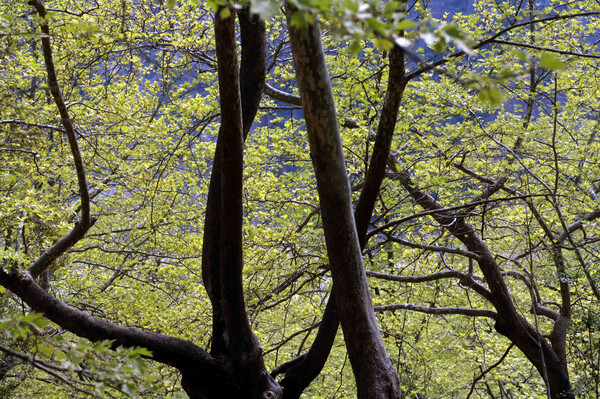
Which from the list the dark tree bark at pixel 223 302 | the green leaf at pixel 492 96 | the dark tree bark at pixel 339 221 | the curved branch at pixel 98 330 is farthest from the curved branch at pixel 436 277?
the green leaf at pixel 492 96

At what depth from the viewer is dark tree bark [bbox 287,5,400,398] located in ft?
7.82

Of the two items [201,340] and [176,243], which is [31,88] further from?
[201,340]

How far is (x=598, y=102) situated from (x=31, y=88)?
10.2 meters

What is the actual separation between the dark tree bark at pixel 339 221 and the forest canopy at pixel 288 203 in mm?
10

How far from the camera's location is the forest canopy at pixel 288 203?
232cm

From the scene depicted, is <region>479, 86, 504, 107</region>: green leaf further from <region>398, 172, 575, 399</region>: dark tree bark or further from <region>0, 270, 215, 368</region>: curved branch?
<region>398, 172, 575, 399</region>: dark tree bark

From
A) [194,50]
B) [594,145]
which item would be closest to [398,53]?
[194,50]

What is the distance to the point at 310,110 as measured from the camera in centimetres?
243

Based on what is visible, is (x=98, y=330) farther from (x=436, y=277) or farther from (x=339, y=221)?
(x=436, y=277)

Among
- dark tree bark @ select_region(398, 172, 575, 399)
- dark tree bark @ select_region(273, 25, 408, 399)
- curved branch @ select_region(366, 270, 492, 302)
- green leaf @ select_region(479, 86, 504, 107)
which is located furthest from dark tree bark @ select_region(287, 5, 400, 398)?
dark tree bark @ select_region(398, 172, 575, 399)

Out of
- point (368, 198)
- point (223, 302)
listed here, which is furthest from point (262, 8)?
point (223, 302)

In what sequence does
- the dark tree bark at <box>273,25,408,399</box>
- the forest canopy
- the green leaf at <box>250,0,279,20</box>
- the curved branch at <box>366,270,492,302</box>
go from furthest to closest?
the curved branch at <box>366,270,492,302</box> → the dark tree bark at <box>273,25,408,399</box> → the forest canopy → the green leaf at <box>250,0,279,20</box>

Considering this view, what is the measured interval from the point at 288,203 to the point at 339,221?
394 centimetres

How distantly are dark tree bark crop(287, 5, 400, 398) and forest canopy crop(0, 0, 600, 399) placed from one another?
0.4 inches
